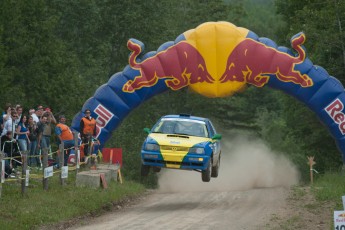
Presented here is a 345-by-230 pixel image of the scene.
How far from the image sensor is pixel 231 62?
1039 inches

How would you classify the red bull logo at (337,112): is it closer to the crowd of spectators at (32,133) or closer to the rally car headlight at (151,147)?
the rally car headlight at (151,147)

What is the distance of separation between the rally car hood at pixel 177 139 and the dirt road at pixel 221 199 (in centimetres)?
174

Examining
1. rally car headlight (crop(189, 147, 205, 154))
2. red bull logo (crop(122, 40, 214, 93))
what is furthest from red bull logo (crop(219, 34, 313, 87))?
rally car headlight (crop(189, 147, 205, 154))

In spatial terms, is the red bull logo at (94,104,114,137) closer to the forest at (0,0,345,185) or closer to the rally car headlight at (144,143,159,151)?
the rally car headlight at (144,143,159,151)

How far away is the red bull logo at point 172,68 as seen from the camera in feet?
86.8

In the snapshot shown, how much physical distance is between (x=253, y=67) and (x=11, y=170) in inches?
374

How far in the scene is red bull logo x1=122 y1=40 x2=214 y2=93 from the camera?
26.5 m

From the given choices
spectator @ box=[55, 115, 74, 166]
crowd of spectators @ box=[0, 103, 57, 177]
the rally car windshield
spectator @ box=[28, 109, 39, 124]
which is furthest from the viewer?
spectator @ box=[55, 115, 74, 166]

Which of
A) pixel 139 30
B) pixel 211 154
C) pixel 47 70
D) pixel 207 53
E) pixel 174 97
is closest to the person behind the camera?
pixel 211 154

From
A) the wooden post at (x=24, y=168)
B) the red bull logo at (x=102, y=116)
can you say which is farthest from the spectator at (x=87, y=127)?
the wooden post at (x=24, y=168)

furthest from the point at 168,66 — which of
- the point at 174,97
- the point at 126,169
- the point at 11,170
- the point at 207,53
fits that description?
the point at 174,97

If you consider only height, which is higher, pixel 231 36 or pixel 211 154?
pixel 231 36

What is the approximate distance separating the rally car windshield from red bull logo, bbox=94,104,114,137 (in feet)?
10.6

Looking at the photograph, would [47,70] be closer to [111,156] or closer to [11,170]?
[111,156]
